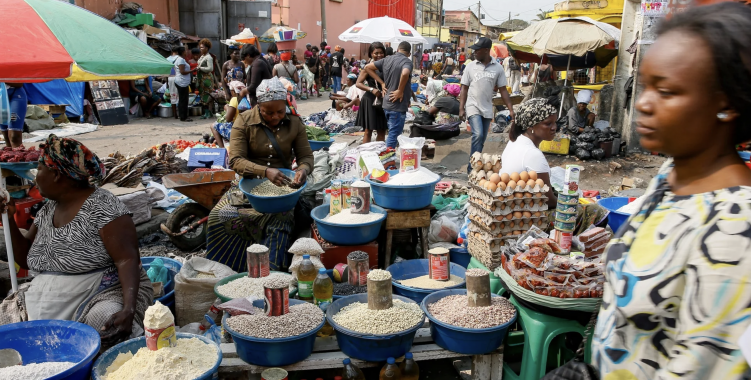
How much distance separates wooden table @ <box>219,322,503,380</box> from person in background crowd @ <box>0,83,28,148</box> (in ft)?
18.5

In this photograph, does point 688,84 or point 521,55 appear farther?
point 521,55

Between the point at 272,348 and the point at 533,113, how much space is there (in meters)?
2.35

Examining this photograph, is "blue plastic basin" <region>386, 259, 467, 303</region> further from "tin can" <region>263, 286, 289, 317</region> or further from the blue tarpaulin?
the blue tarpaulin

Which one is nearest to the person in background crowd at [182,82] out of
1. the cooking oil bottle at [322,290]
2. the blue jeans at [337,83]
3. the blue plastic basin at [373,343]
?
the blue jeans at [337,83]

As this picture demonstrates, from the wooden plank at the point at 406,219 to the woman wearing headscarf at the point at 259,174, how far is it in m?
0.75

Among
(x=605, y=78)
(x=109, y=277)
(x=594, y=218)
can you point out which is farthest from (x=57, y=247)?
(x=605, y=78)

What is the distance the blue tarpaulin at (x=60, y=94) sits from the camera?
11258 millimetres

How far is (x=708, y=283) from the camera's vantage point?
42.1 inches

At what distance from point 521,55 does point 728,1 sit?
13.1m

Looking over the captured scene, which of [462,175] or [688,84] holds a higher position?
[688,84]

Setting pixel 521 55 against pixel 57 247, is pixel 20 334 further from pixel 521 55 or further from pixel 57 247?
pixel 521 55

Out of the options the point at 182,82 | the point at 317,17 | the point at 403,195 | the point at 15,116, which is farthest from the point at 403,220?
the point at 317,17

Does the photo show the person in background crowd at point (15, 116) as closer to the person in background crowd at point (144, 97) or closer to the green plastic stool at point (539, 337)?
the person in background crowd at point (144, 97)

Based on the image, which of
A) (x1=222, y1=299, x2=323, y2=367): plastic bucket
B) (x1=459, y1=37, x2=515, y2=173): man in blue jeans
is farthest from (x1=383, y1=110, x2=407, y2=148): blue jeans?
(x1=222, y1=299, x2=323, y2=367): plastic bucket
